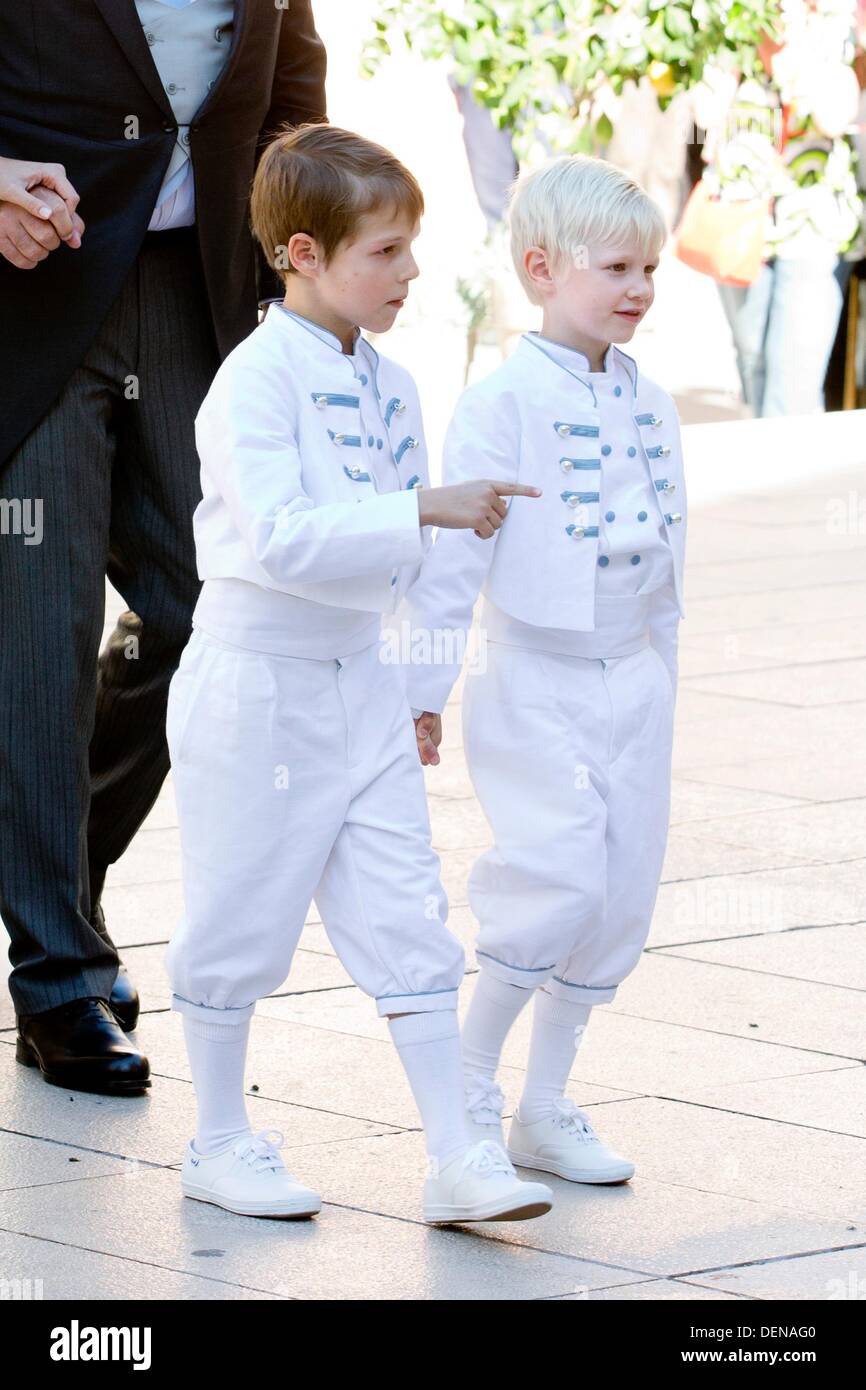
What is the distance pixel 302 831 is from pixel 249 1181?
488 millimetres

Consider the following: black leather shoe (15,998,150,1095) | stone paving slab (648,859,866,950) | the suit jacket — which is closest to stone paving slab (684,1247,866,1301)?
black leather shoe (15,998,150,1095)

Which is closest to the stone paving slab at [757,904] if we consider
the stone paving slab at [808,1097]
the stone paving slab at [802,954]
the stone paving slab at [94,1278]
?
the stone paving slab at [802,954]

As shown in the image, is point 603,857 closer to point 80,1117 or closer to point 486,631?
point 486,631

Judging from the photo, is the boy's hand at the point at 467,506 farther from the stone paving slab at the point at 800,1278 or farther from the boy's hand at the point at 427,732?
the stone paving slab at the point at 800,1278

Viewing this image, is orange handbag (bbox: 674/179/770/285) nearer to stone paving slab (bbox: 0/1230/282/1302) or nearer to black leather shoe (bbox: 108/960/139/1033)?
black leather shoe (bbox: 108/960/139/1033)

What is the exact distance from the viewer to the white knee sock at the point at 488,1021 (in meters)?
3.31

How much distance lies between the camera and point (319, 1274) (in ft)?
9.35

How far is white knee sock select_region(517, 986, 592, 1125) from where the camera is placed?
11.0 ft

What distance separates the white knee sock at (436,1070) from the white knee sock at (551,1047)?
293 mm

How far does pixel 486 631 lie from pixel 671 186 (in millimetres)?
10369

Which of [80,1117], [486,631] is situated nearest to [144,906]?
→ [80,1117]

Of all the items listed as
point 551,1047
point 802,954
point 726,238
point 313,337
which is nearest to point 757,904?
point 802,954

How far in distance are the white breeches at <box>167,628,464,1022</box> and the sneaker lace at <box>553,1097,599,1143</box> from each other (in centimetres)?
34

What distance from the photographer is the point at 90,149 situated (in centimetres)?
371
